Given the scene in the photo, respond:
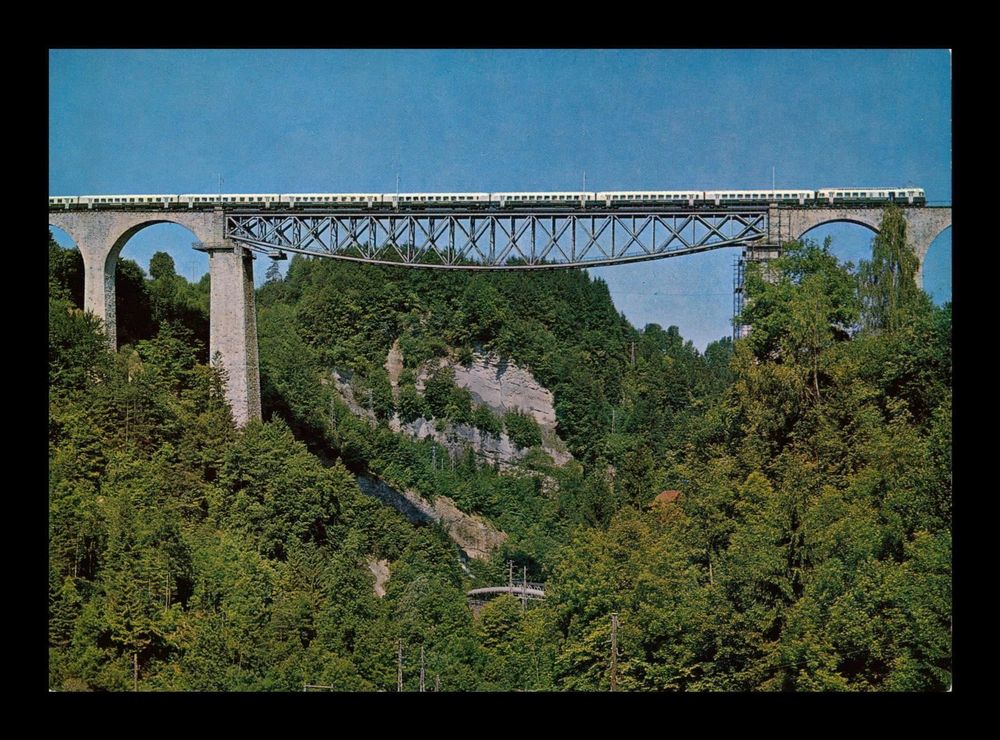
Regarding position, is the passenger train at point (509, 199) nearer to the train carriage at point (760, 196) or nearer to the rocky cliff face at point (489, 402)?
the train carriage at point (760, 196)

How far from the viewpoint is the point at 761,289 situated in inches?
1246

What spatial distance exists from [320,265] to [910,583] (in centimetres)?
5902

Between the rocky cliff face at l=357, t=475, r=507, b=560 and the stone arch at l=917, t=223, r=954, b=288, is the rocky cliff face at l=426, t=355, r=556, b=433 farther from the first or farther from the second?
the stone arch at l=917, t=223, r=954, b=288

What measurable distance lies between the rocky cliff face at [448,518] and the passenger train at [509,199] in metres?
21.8

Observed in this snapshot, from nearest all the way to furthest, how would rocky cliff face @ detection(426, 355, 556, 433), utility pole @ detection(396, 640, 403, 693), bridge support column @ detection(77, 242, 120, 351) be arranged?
utility pole @ detection(396, 640, 403, 693) → bridge support column @ detection(77, 242, 120, 351) → rocky cliff face @ detection(426, 355, 556, 433)

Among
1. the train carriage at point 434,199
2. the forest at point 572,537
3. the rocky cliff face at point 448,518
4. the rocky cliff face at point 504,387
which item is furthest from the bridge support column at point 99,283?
the rocky cliff face at point 504,387

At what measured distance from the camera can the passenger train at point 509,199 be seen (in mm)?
32188

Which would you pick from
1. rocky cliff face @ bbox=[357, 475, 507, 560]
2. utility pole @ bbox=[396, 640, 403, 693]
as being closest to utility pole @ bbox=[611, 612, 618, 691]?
utility pole @ bbox=[396, 640, 403, 693]

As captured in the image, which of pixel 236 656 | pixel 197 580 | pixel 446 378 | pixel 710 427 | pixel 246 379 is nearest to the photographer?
pixel 236 656

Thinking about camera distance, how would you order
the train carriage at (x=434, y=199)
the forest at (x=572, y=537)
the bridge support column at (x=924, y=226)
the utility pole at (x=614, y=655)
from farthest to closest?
the train carriage at (x=434, y=199)
the bridge support column at (x=924, y=226)
the utility pole at (x=614, y=655)
the forest at (x=572, y=537)

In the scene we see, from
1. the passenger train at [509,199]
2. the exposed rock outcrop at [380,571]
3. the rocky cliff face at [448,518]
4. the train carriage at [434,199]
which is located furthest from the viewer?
the rocky cliff face at [448,518]

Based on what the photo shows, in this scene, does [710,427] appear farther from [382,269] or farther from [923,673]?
[382,269]

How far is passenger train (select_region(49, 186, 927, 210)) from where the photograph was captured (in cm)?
3219

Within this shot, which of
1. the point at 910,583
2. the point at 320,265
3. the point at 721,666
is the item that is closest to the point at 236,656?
the point at 721,666
